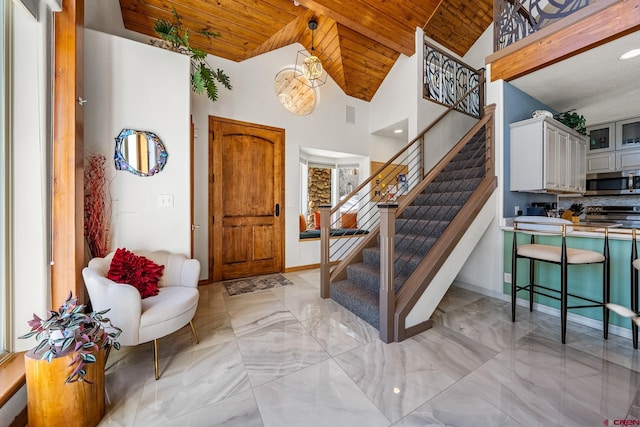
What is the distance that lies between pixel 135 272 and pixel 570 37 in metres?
4.55

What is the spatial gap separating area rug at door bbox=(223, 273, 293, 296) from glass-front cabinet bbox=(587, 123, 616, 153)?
5.89 m

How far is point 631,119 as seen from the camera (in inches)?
156

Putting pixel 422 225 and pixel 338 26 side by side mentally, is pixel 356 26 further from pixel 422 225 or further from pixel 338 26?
pixel 422 225

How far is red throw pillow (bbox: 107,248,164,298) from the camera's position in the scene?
1.93 m

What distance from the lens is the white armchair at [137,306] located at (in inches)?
64.7

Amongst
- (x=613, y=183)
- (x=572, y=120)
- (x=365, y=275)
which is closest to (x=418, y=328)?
(x=365, y=275)

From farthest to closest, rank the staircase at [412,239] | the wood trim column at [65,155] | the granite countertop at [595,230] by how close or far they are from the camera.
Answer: the staircase at [412,239], the granite countertop at [595,230], the wood trim column at [65,155]

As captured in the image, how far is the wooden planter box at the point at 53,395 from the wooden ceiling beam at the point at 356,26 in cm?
414

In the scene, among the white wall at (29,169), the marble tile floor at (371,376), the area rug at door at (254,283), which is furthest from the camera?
the area rug at door at (254,283)

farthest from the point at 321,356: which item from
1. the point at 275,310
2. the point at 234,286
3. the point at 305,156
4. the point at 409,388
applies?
the point at 305,156

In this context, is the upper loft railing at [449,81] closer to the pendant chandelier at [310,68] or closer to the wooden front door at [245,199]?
the pendant chandelier at [310,68]

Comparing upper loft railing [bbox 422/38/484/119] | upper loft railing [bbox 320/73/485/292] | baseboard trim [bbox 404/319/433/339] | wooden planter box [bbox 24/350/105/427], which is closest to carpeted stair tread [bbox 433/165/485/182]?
upper loft railing [bbox 320/73/485/292]

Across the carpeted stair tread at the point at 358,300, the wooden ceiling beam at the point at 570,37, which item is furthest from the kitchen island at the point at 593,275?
the carpeted stair tread at the point at 358,300

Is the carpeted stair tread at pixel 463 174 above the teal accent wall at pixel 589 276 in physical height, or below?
above
